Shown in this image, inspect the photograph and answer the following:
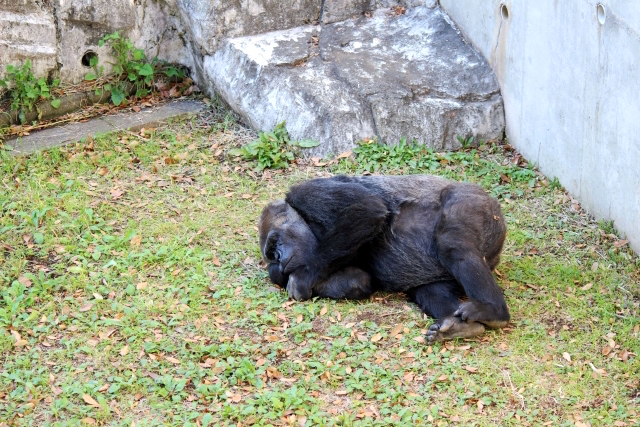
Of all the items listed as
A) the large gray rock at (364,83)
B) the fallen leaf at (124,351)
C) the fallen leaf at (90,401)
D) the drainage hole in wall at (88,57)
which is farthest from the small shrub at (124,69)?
the fallen leaf at (90,401)

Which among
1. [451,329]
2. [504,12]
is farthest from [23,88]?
[451,329]

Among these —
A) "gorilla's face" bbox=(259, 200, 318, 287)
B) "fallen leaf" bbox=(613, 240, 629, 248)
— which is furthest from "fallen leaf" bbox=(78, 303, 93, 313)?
"fallen leaf" bbox=(613, 240, 629, 248)

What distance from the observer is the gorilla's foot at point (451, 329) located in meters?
5.51

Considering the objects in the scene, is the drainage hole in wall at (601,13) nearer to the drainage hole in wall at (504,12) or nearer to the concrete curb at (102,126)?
the drainage hole in wall at (504,12)

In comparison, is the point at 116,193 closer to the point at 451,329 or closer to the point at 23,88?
the point at 23,88

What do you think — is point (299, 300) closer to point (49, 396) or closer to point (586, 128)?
point (49, 396)

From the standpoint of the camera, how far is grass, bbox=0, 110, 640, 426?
16.4ft

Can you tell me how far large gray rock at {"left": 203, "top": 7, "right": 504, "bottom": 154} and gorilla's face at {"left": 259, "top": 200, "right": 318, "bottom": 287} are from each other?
2133mm

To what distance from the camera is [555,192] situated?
7.70 metres

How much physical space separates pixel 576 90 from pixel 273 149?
3.09 meters

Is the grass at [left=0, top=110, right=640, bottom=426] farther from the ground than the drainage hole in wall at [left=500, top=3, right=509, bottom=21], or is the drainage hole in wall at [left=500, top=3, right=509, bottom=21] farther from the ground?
the drainage hole in wall at [left=500, top=3, right=509, bottom=21]

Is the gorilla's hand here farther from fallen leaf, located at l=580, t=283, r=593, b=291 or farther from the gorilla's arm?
fallen leaf, located at l=580, t=283, r=593, b=291

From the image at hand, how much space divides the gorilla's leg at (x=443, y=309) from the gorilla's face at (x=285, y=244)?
90 centimetres

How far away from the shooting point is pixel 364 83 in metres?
8.65
